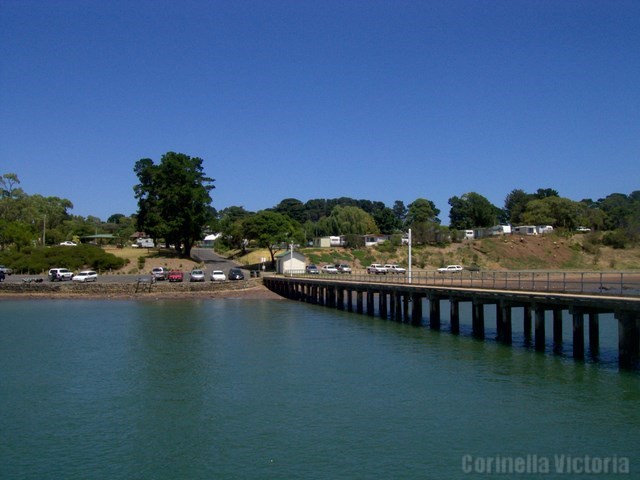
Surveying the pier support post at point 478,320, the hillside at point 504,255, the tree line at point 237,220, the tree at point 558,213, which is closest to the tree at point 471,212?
the tree line at point 237,220

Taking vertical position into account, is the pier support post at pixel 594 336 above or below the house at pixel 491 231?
below

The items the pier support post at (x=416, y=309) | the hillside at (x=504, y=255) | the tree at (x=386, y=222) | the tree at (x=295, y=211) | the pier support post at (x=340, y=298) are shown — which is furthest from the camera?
the tree at (x=295, y=211)

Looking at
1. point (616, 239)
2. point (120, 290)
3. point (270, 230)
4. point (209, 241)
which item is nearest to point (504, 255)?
point (616, 239)

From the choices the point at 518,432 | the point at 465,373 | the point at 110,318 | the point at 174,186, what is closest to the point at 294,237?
the point at 174,186

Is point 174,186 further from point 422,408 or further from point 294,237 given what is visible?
point 422,408

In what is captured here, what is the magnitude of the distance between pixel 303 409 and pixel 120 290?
165 feet

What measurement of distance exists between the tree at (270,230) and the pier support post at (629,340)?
234ft

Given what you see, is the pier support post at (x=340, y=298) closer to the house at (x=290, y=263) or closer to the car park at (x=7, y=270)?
the house at (x=290, y=263)

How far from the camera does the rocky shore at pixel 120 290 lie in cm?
6744

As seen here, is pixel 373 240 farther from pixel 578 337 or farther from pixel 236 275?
pixel 578 337

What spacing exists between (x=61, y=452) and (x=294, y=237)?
8028cm

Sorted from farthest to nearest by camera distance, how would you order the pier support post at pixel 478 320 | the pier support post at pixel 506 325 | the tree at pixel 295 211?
the tree at pixel 295 211 → the pier support post at pixel 478 320 → the pier support post at pixel 506 325

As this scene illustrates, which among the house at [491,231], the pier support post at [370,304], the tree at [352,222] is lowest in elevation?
the pier support post at [370,304]

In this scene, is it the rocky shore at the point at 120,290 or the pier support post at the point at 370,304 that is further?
the rocky shore at the point at 120,290
